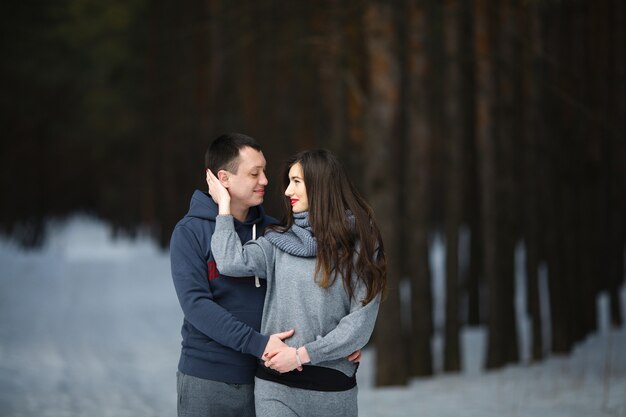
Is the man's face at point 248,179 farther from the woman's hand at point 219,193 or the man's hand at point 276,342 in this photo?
the man's hand at point 276,342

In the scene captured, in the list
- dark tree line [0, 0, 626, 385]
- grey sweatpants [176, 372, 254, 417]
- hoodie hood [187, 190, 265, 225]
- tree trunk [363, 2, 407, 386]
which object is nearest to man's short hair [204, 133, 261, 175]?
hoodie hood [187, 190, 265, 225]

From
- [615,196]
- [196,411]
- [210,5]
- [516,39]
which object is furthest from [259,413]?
[210,5]

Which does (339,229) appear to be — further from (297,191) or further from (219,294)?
(219,294)

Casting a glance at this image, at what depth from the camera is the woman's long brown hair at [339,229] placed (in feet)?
12.3

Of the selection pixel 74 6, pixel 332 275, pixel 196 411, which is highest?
pixel 74 6

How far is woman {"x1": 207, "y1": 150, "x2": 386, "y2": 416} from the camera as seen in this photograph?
12.3 feet

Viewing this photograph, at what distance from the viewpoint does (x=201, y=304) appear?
3867 mm

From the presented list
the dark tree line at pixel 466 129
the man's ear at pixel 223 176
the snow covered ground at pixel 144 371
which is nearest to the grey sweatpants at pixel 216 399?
the man's ear at pixel 223 176

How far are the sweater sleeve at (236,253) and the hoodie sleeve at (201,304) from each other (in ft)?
0.53

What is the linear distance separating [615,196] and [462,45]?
5509 millimetres

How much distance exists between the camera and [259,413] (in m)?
3.87

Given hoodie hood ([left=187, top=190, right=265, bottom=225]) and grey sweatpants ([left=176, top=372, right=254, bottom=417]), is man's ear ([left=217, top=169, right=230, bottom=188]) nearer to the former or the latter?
hoodie hood ([left=187, top=190, right=265, bottom=225])

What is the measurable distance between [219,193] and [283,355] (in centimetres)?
77

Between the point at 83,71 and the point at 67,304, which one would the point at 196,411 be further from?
the point at 83,71
